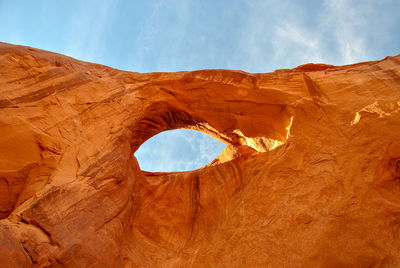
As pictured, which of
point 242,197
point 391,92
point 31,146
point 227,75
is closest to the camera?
point 31,146

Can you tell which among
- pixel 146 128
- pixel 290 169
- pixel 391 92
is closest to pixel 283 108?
pixel 290 169

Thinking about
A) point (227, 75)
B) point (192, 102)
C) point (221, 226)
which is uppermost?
point (227, 75)

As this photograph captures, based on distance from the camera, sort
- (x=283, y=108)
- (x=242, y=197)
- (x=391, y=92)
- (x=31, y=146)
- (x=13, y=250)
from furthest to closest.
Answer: (x=283, y=108) → (x=242, y=197) → (x=391, y=92) → (x=31, y=146) → (x=13, y=250)

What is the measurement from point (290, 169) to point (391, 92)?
3607 mm

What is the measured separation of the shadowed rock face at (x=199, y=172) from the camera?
19.9 ft

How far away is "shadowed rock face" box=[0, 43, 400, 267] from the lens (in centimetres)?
608

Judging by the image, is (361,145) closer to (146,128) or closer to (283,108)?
(283,108)

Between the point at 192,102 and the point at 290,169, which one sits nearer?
the point at 290,169

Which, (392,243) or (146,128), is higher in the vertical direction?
(146,128)

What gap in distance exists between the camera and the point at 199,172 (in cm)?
1052

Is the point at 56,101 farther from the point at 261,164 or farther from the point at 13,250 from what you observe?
the point at 261,164

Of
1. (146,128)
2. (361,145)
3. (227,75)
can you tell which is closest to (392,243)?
(361,145)

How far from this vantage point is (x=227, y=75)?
10.2 m

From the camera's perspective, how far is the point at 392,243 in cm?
580
